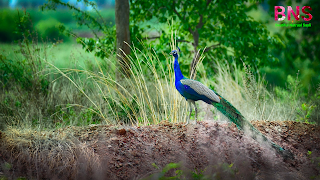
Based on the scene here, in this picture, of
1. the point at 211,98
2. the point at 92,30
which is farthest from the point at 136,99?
the point at 92,30

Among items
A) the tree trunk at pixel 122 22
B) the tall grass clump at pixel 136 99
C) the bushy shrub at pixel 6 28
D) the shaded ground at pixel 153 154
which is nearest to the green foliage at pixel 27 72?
the tall grass clump at pixel 136 99

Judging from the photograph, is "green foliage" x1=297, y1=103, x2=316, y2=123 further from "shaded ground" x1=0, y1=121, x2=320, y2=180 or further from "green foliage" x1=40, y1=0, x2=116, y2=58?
"green foliage" x1=40, y1=0, x2=116, y2=58

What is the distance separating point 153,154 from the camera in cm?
260

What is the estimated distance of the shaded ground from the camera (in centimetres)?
234

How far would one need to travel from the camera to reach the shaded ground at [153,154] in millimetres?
2340

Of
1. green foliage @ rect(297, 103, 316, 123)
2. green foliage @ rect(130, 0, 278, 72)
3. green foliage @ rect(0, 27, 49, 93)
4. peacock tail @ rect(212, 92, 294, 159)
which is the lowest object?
green foliage @ rect(297, 103, 316, 123)

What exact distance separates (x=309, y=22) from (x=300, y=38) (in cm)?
72

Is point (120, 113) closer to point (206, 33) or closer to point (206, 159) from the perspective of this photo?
point (206, 159)

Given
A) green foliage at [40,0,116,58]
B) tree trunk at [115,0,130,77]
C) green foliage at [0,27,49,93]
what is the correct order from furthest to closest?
green foliage at [40,0,116,58] < tree trunk at [115,0,130,77] < green foliage at [0,27,49,93]

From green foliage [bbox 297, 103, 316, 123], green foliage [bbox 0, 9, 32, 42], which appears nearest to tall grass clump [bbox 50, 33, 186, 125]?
green foliage [bbox 0, 9, 32, 42]

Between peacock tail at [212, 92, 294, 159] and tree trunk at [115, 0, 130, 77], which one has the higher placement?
tree trunk at [115, 0, 130, 77]

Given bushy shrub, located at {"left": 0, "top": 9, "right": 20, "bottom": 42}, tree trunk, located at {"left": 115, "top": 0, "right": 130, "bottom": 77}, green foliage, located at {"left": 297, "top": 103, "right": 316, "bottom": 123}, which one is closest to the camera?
green foliage, located at {"left": 297, "top": 103, "right": 316, "bottom": 123}

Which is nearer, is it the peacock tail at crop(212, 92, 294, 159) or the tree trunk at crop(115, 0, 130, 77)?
the peacock tail at crop(212, 92, 294, 159)

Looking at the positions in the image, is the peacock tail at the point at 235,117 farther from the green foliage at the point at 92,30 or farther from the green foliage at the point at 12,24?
the green foliage at the point at 12,24
